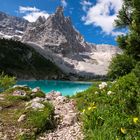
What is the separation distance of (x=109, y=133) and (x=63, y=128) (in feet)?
11.9

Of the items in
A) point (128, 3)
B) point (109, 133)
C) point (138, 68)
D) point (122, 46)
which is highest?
point (128, 3)

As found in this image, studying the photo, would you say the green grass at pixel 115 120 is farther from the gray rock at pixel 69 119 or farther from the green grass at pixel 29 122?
the green grass at pixel 29 122

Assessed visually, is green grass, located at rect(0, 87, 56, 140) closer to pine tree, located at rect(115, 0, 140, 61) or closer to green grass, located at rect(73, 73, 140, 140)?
green grass, located at rect(73, 73, 140, 140)

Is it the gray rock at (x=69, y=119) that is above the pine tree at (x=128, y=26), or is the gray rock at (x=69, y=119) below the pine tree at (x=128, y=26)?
below

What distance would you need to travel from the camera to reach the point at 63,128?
39.6ft

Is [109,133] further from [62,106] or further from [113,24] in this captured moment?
[113,24]

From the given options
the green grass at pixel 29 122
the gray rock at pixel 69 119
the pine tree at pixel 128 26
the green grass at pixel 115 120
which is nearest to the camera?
the green grass at pixel 115 120

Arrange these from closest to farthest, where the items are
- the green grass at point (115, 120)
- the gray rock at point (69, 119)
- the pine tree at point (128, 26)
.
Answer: the green grass at point (115, 120) → the gray rock at point (69, 119) → the pine tree at point (128, 26)

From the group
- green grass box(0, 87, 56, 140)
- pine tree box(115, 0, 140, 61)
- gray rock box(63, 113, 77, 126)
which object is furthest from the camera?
pine tree box(115, 0, 140, 61)

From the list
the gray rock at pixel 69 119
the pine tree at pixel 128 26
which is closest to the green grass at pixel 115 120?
the gray rock at pixel 69 119

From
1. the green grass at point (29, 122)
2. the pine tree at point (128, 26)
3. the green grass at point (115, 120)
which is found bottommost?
the green grass at point (29, 122)

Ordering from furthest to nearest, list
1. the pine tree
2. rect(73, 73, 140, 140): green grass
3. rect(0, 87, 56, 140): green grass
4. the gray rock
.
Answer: the pine tree
the gray rock
rect(0, 87, 56, 140): green grass
rect(73, 73, 140, 140): green grass

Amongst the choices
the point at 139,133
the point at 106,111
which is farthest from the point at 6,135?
the point at 139,133

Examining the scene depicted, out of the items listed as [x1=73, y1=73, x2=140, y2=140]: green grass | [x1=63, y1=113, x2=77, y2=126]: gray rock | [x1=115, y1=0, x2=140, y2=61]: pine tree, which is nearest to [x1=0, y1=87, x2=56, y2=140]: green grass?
[x1=63, y1=113, x2=77, y2=126]: gray rock
